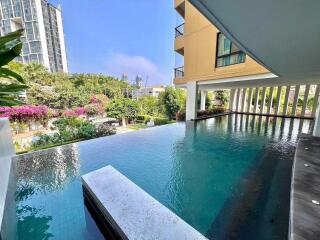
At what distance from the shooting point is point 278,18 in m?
2.68

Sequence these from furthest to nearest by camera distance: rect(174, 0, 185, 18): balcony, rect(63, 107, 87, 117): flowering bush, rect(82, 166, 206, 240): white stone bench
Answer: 1. rect(174, 0, 185, 18): balcony
2. rect(63, 107, 87, 117): flowering bush
3. rect(82, 166, 206, 240): white stone bench

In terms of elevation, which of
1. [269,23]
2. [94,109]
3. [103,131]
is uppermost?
[269,23]

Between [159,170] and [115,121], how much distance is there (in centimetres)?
1100

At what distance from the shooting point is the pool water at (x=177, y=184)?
9.12 ft

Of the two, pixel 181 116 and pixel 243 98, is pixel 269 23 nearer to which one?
pixel 181 116

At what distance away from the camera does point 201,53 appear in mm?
11258

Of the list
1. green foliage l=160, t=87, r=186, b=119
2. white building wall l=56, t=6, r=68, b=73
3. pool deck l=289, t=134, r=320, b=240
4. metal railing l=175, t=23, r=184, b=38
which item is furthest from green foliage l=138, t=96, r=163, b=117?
white building wall l=56, t=6, r=68, b=73

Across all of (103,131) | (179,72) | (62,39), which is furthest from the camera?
(62,39)

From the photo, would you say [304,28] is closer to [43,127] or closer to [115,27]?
[43,127]

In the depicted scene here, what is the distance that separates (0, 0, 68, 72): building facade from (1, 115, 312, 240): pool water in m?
35.4

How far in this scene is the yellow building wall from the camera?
32.3ft

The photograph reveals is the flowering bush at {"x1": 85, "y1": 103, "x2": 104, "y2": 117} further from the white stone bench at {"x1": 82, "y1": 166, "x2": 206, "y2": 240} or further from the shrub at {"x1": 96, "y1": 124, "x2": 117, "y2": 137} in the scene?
the white stone bench at {"x1": 82, "y1": 166, "x2": 206, "y2": 240}

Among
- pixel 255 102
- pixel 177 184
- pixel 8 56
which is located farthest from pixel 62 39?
pixel 8 56

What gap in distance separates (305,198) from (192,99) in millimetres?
10169
